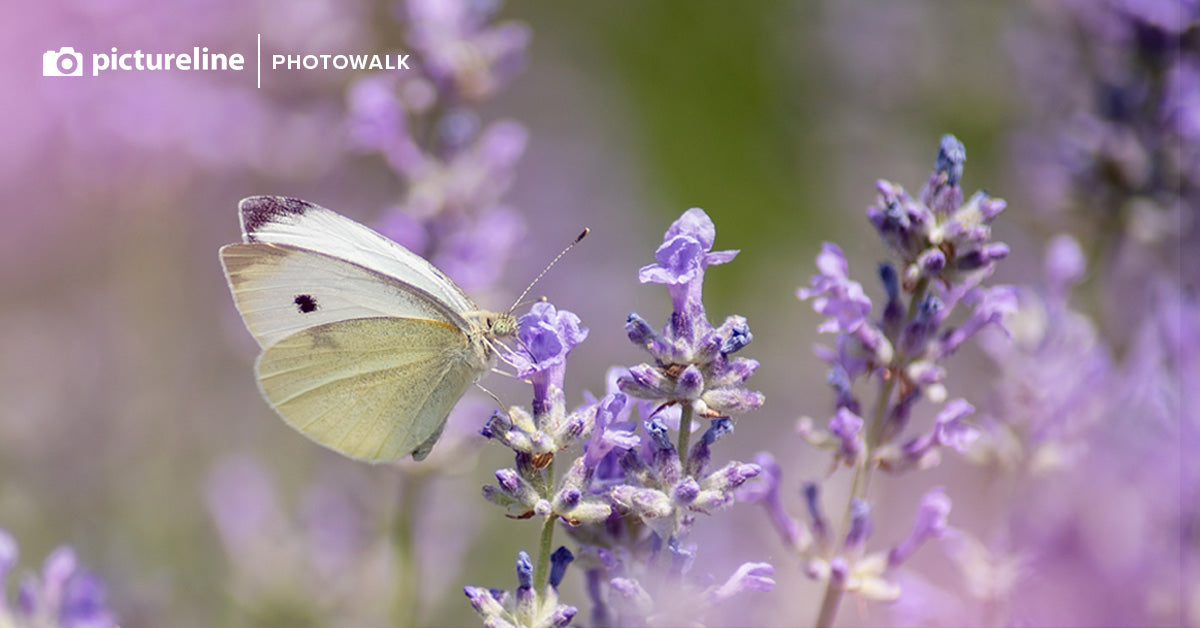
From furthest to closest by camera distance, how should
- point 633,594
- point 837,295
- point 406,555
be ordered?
point 406,555
point 837,295
point 633,594

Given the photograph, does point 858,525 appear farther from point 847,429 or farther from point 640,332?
point 640,332

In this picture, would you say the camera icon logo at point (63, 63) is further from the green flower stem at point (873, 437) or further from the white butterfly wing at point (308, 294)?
the green flower stem at point (873, 437)

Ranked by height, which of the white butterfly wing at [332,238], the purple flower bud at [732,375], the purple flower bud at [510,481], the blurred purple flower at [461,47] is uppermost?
the blurred purple flower at [461,47]

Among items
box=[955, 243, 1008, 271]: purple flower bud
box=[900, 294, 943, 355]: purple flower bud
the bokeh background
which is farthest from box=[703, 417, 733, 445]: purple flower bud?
the bokeh background

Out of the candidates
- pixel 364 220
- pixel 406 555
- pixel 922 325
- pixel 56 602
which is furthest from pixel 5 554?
pixel 364 220

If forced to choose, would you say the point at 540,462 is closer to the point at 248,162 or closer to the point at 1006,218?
the point at 248,162

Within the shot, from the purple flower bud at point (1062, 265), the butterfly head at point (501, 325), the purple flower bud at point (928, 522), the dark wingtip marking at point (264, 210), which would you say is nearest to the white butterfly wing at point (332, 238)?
the dark wingtip marking at point (264, 210)

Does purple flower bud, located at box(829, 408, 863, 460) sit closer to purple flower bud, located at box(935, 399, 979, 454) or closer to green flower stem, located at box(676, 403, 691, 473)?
purple flower bud, located at box(935, 399, 979, 454)
